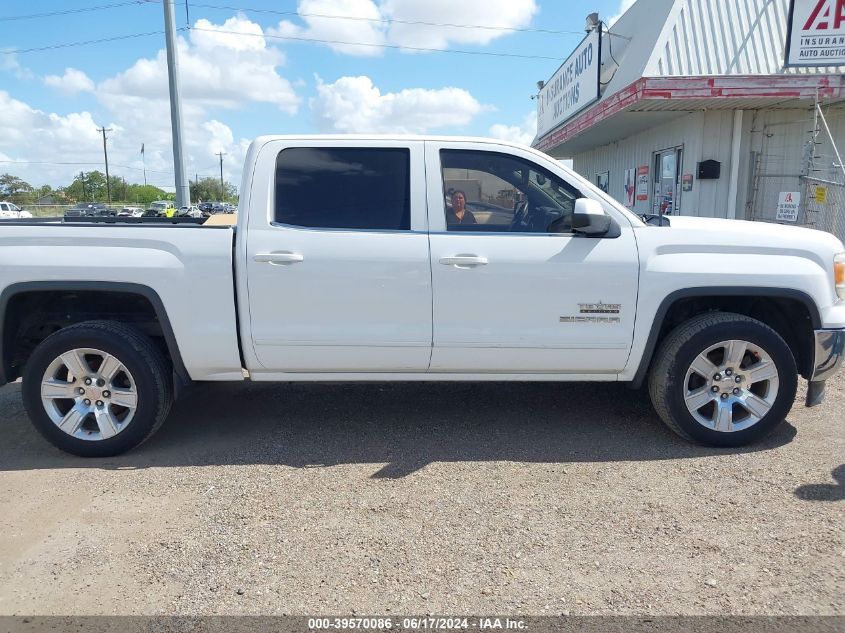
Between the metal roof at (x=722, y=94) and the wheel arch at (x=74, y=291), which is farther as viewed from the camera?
the metal roof at (x=722, y=94)

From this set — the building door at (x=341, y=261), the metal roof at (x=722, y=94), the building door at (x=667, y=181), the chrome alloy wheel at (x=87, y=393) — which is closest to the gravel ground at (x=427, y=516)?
the chrome alloy wheel at (x=87, y=393)

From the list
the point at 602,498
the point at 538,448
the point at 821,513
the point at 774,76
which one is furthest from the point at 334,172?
the point at 774,76

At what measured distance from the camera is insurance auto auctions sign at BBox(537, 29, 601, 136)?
43.7 feet

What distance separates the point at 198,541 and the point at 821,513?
10.7 feet

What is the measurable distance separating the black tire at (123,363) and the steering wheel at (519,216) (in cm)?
249

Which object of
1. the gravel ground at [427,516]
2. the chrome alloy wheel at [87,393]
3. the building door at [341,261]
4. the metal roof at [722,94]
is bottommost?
the gravel ground at [427,516]

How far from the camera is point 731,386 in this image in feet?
14.2

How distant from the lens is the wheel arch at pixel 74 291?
416 centimetres

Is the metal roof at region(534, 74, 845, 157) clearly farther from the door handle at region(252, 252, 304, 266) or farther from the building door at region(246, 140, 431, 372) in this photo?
the door handle at region(252, 252, 304, 266)

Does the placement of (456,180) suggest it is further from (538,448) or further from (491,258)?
(538,448)

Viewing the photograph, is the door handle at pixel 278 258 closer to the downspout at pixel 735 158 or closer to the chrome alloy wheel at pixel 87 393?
the chrome alloy wheel at pixel 87 393

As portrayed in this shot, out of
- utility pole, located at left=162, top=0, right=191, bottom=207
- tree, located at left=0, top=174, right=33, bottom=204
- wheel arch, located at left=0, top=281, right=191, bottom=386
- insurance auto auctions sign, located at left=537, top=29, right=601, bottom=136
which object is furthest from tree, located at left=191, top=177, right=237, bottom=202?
wheel arch, located at left=0, top=281, right=191, bottom=386

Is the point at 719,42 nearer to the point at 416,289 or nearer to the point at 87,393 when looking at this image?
the point at 416,289

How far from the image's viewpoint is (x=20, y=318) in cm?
442
